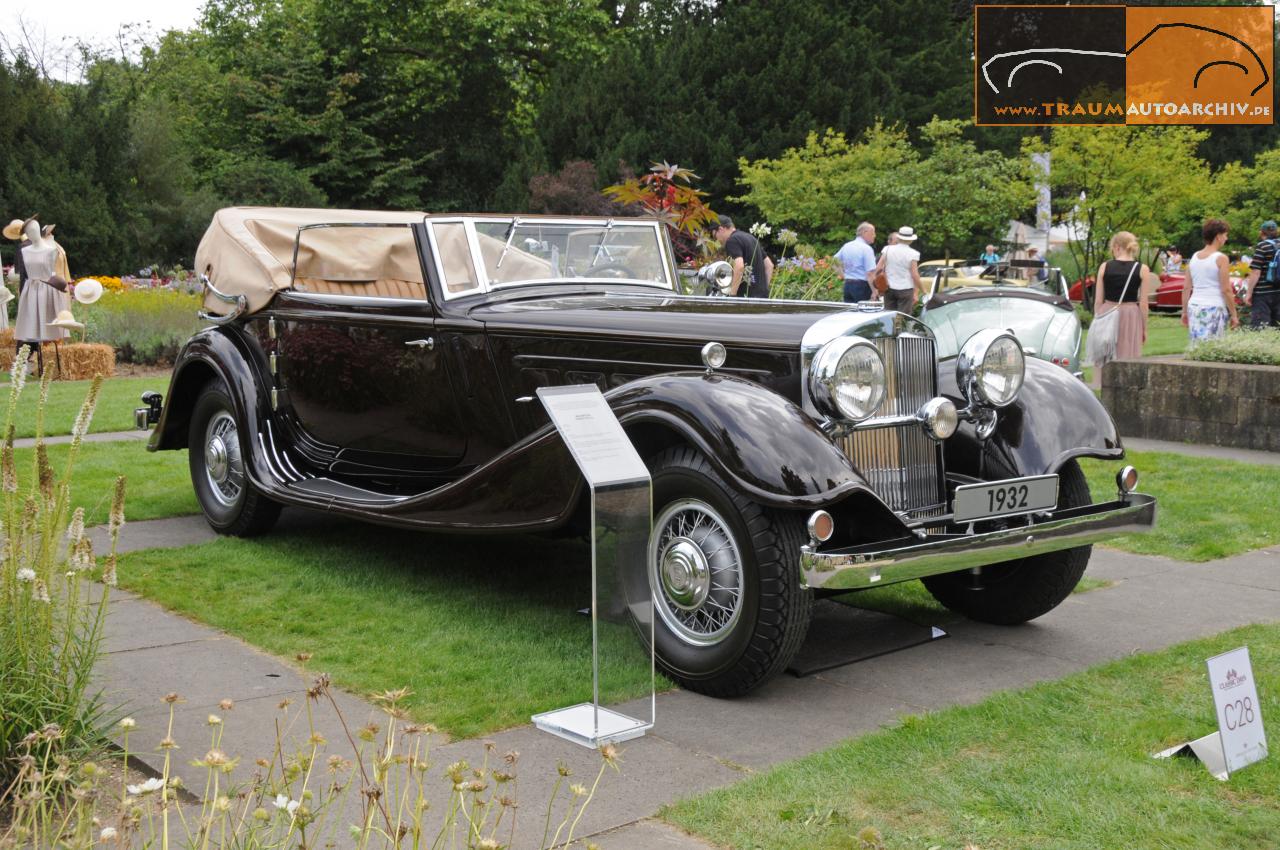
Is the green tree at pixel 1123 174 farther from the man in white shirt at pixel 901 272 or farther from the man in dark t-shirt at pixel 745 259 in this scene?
the man in dark t-shirt at pixel 745 259

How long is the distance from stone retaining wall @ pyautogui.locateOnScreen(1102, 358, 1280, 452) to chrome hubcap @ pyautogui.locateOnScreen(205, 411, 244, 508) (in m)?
7.59

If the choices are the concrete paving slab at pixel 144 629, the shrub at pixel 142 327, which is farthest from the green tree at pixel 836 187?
the concrete paving slab at pixel 144 629

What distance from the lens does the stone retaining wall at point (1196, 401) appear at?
10.0 m

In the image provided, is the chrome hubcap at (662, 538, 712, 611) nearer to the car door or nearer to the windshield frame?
the car door

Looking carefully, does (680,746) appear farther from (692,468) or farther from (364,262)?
(364,262)

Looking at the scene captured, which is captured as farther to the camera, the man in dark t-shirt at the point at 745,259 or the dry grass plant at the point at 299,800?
the man in dark t-shirt at the point at 745,259

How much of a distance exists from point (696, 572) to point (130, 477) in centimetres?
550

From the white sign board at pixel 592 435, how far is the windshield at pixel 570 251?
79.5 inches

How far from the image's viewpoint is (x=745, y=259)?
43.3 feet

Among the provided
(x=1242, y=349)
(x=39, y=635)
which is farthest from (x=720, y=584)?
(x=1242, y=349)

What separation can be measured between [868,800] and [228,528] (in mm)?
4404

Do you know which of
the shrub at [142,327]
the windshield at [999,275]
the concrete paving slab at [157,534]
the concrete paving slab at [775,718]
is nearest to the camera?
the concrete paving slab at [775,718]

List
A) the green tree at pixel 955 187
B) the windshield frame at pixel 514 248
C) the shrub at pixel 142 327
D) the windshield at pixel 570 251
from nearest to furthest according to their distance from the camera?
1. the windshield frame at pixel 514 248
2. the windshield at pixel 570 251
3. the shrub at pixel 142 327
4. the green tree at pixel 955 187

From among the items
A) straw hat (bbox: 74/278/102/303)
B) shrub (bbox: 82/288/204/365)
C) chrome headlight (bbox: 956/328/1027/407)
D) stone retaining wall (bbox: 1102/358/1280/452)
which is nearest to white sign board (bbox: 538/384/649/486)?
straw hat (bbox: 74/278/102/303)
